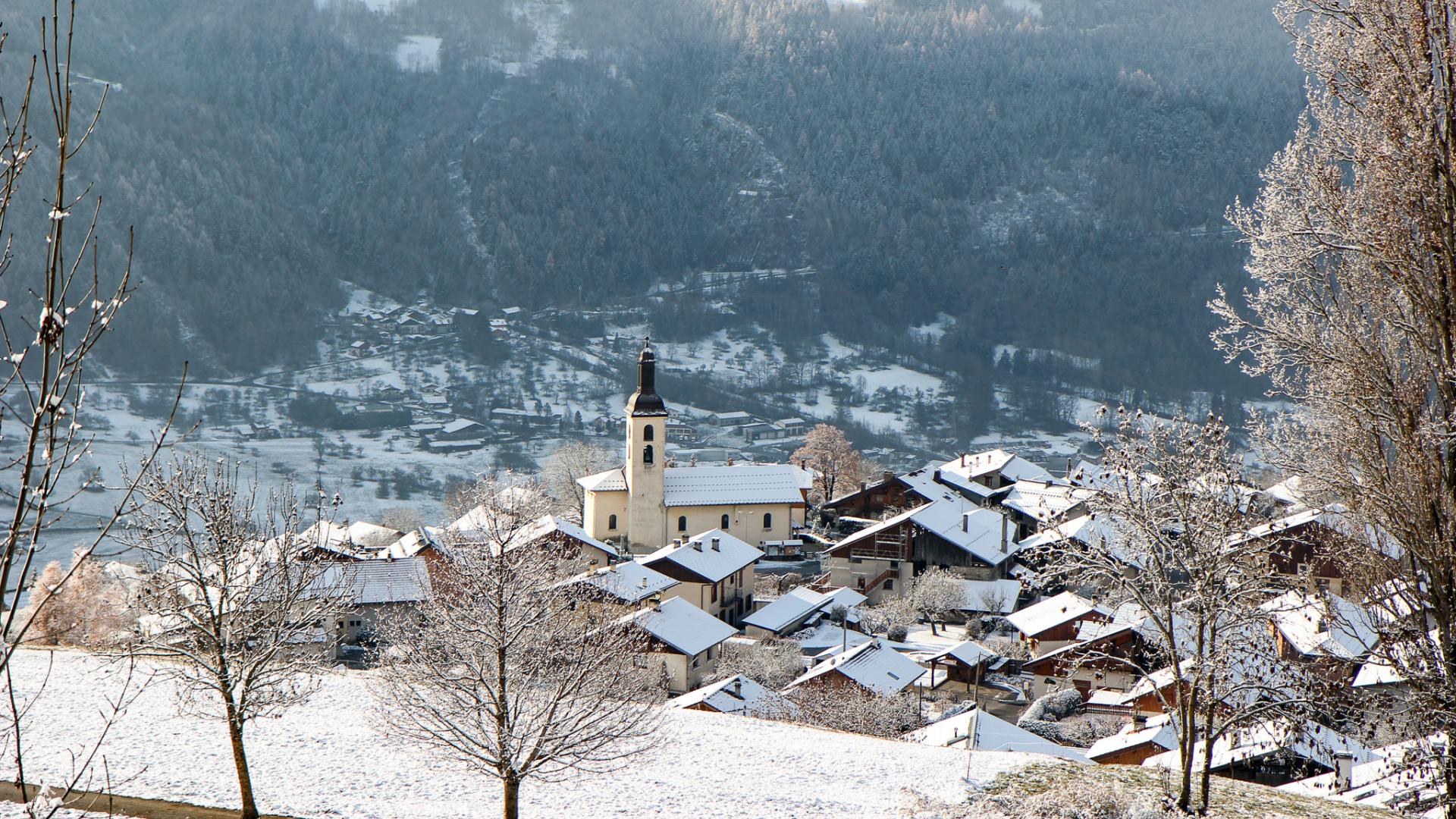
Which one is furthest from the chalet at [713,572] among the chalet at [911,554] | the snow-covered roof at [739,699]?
the snow-covered roof at [739,699]

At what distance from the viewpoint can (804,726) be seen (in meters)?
22.6

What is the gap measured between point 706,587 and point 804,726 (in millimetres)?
22066

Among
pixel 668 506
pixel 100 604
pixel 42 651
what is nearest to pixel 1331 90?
pixel 42 651

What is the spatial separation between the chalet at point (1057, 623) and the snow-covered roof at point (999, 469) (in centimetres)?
3033

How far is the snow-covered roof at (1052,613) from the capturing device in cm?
3884

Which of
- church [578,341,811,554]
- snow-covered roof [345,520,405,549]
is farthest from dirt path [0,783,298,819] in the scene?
church [578,341,811,554]

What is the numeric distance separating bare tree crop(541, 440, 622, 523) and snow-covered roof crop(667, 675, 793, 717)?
33678 mm

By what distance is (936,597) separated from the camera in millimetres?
45875

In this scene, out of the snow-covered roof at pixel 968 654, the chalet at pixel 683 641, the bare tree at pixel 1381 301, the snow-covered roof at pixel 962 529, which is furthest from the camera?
the snow-covered roof at pixel 962 529

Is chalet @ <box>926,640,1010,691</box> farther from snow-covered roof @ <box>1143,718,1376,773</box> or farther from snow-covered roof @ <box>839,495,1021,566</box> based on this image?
snow-covered roof @ <box>839,495,1021,566</box>

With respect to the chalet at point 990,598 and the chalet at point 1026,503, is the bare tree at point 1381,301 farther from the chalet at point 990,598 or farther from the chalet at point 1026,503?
the chalet at point 990,598

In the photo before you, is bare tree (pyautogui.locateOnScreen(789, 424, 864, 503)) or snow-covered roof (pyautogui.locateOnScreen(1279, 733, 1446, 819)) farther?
bare tree (pyautogui.locateOnScreen(789, 424, 864, 503))

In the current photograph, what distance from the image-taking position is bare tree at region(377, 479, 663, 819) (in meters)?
13.0

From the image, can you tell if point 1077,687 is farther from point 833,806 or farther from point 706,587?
point 833,806
